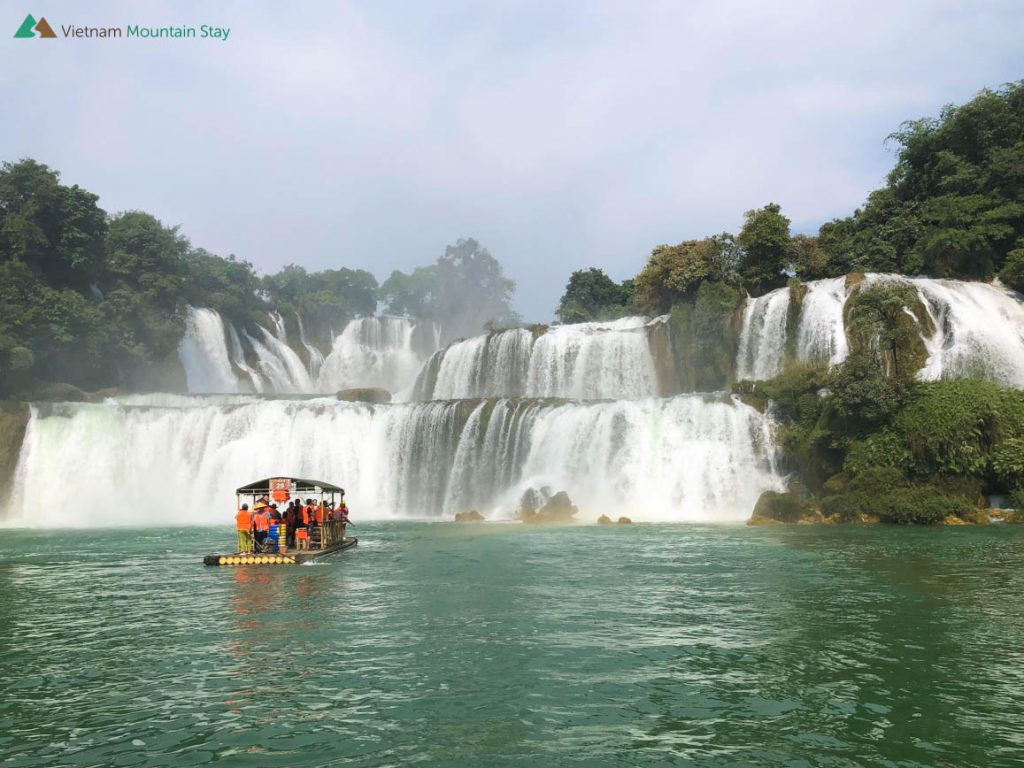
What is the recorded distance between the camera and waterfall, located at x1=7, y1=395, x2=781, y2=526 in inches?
1223

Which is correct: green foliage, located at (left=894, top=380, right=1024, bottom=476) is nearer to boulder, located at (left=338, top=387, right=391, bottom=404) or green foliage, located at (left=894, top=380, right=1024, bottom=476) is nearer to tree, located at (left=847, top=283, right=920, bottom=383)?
tree, located at (left=847, top=283, right=920, bottom=383)

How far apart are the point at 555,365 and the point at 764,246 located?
39.6 ft

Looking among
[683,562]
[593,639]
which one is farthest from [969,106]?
[593,639]

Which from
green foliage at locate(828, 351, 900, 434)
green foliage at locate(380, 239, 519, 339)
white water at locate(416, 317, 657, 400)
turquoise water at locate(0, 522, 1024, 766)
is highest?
green foliage at locate(380, 239, 519, 339)

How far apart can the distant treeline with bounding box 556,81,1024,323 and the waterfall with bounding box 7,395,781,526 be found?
11.9 m

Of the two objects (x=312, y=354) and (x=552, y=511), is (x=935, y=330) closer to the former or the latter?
(x=552, y=511)

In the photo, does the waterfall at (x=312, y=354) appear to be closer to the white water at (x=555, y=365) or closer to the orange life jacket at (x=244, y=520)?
the white water at (x=555, y=365)

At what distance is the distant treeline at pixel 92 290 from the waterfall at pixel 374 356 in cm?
402

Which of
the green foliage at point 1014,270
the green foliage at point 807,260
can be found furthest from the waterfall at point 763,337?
the green foliage at point 1014,270

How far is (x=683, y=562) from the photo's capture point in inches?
680

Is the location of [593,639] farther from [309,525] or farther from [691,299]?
[691,299]

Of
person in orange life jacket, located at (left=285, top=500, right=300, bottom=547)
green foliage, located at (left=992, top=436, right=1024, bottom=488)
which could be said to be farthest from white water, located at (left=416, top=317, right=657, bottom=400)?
person in orange life jacket, located at (left=285, top=500, right=300, bottom=547)

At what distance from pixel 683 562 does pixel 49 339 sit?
39471mm

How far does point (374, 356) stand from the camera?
232ft
